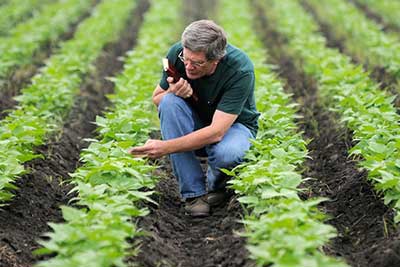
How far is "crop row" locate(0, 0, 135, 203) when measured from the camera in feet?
16.8

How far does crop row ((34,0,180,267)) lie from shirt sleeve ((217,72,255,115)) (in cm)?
71

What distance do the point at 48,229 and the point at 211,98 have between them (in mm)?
1492

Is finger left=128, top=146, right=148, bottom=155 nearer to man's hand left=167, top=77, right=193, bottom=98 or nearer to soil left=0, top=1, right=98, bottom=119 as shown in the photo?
man's hand left=167, top=77, right=193, bottom=98

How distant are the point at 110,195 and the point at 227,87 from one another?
1231mm

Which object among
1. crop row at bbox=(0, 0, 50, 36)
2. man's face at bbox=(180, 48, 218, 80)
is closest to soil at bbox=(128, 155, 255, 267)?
man's face at bbox=(180, 48, 218, 80)

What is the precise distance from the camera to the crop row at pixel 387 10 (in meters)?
15.4

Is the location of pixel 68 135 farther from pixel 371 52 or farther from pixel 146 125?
pixel 371 52

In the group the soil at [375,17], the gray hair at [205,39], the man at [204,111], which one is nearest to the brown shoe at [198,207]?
the man at [204,111]

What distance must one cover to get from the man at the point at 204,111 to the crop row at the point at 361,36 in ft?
13.9

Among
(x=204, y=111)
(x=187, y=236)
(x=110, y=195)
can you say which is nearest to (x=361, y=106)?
(x=204, y=111)

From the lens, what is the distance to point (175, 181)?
19.7 ft

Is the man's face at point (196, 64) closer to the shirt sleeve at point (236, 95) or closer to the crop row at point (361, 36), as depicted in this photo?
the shirt sleeve at point (236, 95)

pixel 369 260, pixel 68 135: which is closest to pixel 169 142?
pixel 369 260

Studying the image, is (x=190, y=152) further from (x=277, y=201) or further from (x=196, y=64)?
(x=277, y=201)
